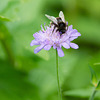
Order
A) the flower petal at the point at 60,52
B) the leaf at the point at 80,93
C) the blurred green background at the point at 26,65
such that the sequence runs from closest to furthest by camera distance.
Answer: the flower petal at the point at 60,52 < the leaf at the point at 80,93 < the blurred green background at the point at 26,65

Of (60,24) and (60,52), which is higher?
(60,24)

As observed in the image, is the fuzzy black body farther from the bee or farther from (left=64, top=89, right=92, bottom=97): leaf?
(left=64, top=89, right=92, bottom=97): leaf

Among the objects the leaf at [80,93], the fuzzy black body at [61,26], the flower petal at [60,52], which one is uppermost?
the fuzzy black body at [61,26]

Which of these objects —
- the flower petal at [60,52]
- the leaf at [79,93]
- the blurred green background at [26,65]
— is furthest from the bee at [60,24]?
the leaf at [79,93]

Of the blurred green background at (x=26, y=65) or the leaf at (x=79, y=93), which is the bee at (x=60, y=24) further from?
the leaf at (x=79, y=93)

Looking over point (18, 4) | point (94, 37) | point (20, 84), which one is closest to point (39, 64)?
point (20, 84)

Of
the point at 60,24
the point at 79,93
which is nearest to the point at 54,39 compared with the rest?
the point at 60,24

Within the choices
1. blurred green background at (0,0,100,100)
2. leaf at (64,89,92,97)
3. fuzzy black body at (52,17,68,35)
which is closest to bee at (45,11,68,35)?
fuzzy black body at (52,17,68,35)

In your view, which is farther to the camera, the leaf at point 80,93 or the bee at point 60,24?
the leaf at point 80,93

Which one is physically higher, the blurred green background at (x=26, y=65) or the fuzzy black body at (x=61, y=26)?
the blurred green background at (x=26, y=65)

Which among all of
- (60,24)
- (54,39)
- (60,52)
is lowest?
(60,52)

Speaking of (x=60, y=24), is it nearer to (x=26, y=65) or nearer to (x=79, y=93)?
(x=79, y=93)
